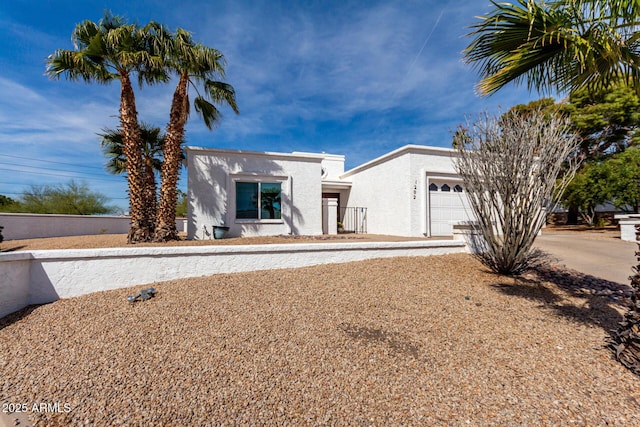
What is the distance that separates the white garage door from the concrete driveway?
350cm

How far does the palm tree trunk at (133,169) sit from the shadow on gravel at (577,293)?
32.6ft

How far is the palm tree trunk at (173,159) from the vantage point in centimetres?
915

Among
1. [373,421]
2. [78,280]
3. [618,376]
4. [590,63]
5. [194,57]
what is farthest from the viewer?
[194,57]

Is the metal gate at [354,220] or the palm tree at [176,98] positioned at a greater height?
the palm tree at [176,98]

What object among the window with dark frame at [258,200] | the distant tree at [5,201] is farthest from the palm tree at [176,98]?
the distant tree at [5,201]

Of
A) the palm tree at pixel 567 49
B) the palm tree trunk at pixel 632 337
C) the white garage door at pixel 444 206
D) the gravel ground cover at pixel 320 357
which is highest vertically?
the palm tree at pixel 567 49

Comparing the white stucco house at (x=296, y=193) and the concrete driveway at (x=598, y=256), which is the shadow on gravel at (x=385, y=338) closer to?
the concrete driveway at (x=598, y=256)

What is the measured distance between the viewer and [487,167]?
5.63 m

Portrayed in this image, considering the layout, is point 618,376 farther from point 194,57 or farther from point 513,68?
point 194,57

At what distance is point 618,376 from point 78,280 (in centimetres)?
777

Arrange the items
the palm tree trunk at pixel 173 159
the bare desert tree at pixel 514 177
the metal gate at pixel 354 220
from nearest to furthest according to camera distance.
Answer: the bare desert tree at pixel 514 177 < the palm tree trunk at pixel 173 159 < the metal gate at pixel 354 220

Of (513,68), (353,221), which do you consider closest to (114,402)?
(513,68)

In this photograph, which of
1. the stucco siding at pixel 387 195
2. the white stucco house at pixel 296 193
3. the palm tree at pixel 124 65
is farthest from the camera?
the stucco siding at pixel 387 195

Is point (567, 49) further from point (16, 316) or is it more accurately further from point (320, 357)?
point (16, 316)
